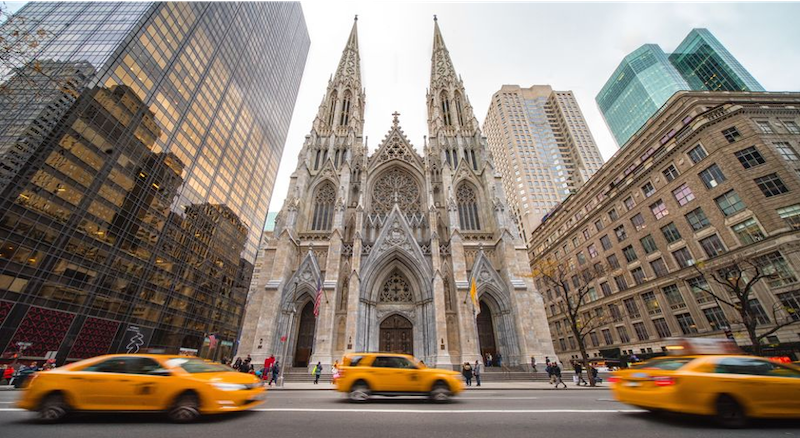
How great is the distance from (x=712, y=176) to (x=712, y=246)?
6.09 meters

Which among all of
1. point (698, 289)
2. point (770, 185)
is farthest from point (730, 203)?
point (698, 289)

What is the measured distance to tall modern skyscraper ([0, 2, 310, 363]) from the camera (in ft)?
70.7

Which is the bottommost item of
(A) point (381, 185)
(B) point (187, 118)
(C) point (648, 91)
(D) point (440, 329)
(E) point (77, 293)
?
(D) point (440, 329)

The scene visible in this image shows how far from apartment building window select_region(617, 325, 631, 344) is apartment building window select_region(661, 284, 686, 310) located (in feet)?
20.5

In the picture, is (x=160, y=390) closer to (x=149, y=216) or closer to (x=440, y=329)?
(x=440, y=329)

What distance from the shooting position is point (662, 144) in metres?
30.9

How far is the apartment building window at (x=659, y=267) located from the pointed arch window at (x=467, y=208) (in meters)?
19.1

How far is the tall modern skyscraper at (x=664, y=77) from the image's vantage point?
73.1m

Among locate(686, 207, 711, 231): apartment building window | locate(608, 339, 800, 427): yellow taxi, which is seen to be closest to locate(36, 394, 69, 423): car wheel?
locate(608, 339, 800, 427): yellow taxi

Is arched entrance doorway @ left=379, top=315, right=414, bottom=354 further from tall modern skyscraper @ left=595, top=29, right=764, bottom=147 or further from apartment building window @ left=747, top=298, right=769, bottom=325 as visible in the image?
tall modern skyscraper @ left=595, top=29, right=764, bottom=147

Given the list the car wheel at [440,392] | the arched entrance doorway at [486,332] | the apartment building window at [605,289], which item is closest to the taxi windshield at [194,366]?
the car wheel at [440,392]

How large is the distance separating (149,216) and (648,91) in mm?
112444

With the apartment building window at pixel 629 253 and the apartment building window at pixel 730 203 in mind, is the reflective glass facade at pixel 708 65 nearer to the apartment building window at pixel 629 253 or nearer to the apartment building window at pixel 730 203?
the apartment building window at pixel 629 253

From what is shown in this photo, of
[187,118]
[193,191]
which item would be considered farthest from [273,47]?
[193,191]
